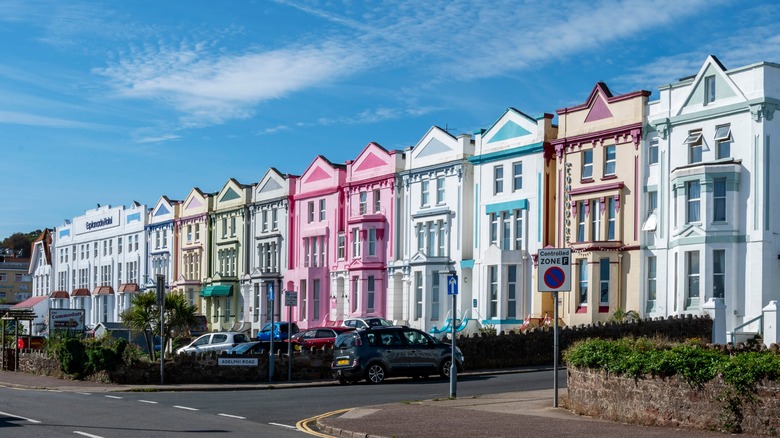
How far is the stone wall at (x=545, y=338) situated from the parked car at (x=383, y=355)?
419 cm

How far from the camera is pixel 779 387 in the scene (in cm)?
1592

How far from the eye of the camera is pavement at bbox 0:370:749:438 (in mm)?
17109

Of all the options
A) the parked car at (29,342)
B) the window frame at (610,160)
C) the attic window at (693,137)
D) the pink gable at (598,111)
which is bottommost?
the parked car at (29,342)

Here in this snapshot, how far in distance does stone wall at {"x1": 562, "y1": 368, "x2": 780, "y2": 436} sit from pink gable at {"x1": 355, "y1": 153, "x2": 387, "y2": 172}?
3666cm

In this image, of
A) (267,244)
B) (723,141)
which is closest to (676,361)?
(723,141)

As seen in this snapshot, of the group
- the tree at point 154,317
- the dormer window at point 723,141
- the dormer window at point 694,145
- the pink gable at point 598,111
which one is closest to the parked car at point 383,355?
the tree at point 154,317

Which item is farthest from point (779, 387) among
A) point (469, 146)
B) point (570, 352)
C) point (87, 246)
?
point (87, 246)

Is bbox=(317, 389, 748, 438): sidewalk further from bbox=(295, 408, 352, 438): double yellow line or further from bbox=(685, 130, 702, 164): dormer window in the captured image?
bbox=(685, 130, 702, 164): dormer window

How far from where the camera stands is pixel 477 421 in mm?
19000

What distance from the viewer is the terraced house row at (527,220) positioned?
39031 millimetres

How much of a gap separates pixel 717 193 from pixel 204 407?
23.3 metres

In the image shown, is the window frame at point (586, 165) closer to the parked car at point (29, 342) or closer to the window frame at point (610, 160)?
the window frame at point (610, 160)

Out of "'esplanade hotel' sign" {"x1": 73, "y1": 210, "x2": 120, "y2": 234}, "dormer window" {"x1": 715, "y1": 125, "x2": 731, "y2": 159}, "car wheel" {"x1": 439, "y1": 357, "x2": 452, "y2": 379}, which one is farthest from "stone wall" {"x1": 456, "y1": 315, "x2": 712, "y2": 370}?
"'esplanade hotel' sign" {"x1": 73, "y1": 210, "x2": 120, "y2": 234}

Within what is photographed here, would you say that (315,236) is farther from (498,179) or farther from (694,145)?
(694,145)
